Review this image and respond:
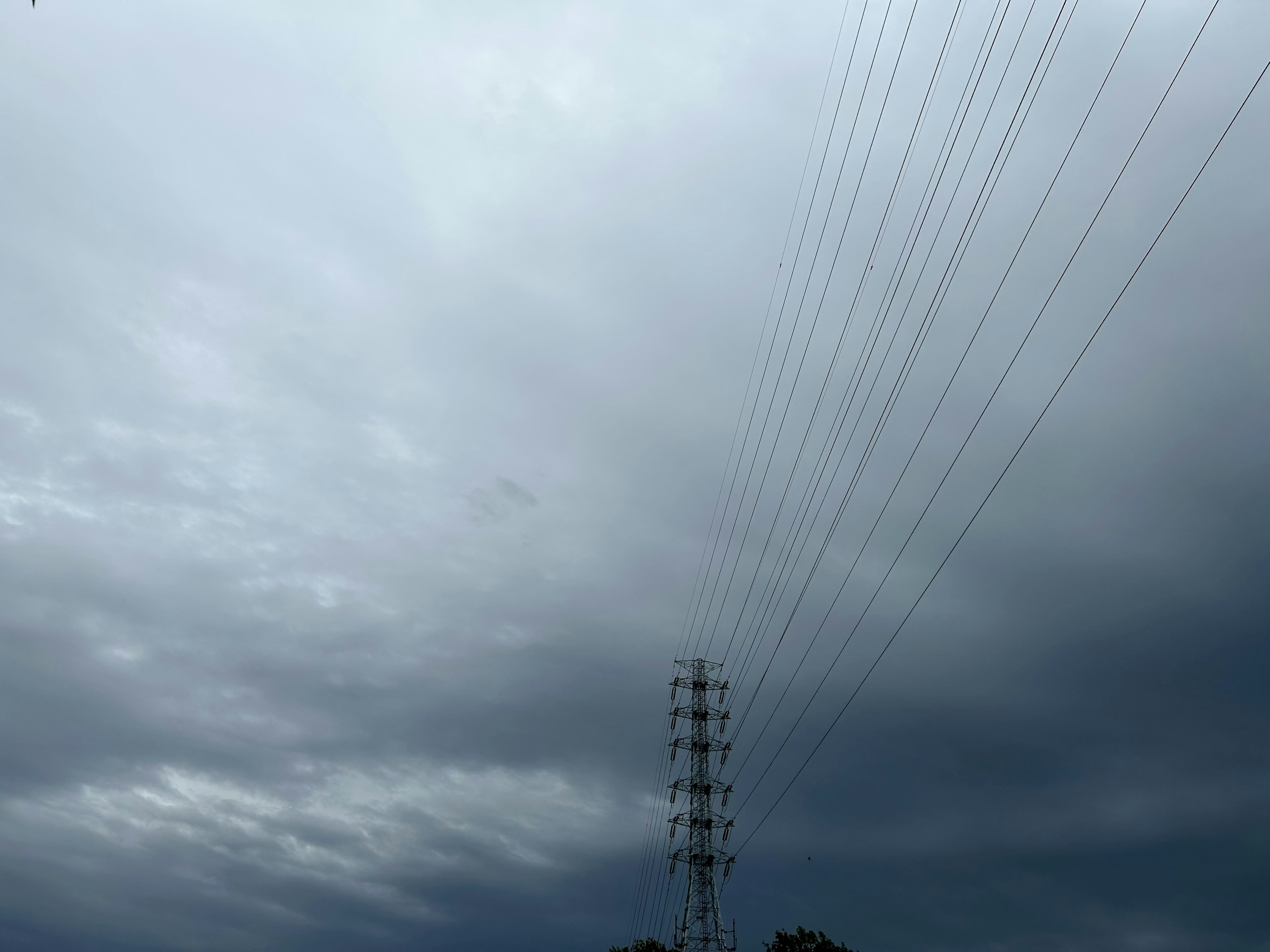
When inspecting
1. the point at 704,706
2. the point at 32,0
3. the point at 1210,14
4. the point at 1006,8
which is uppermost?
the point at 704,706

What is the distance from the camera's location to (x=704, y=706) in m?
80.1

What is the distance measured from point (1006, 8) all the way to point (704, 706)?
65924 mm

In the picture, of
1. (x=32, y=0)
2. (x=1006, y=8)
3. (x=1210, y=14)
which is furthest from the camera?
(x=1006, y=8)

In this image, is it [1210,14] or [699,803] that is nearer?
[1210,14]

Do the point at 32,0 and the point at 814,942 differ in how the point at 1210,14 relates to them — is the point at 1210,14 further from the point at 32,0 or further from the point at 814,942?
the point at 814,942

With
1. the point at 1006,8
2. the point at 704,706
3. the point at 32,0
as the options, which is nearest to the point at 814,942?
the point at 704,706

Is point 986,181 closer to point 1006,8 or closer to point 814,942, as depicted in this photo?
point 1006,8

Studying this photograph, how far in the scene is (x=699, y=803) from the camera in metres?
75.3

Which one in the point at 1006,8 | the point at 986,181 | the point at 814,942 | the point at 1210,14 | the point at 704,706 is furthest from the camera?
the point at 704,706

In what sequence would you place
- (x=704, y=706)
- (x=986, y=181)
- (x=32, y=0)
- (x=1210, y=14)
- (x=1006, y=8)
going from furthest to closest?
(x=704, y=706) → (x=986, y=181) → (x=1006, y=8) → (x=1210, y=14) → (x=32, y=0)

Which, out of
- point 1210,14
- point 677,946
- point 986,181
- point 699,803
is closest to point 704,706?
point 699,803

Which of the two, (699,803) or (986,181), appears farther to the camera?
(699,803)

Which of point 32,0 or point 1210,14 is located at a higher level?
point 1210,14

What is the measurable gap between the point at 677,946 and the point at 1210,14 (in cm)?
7505
